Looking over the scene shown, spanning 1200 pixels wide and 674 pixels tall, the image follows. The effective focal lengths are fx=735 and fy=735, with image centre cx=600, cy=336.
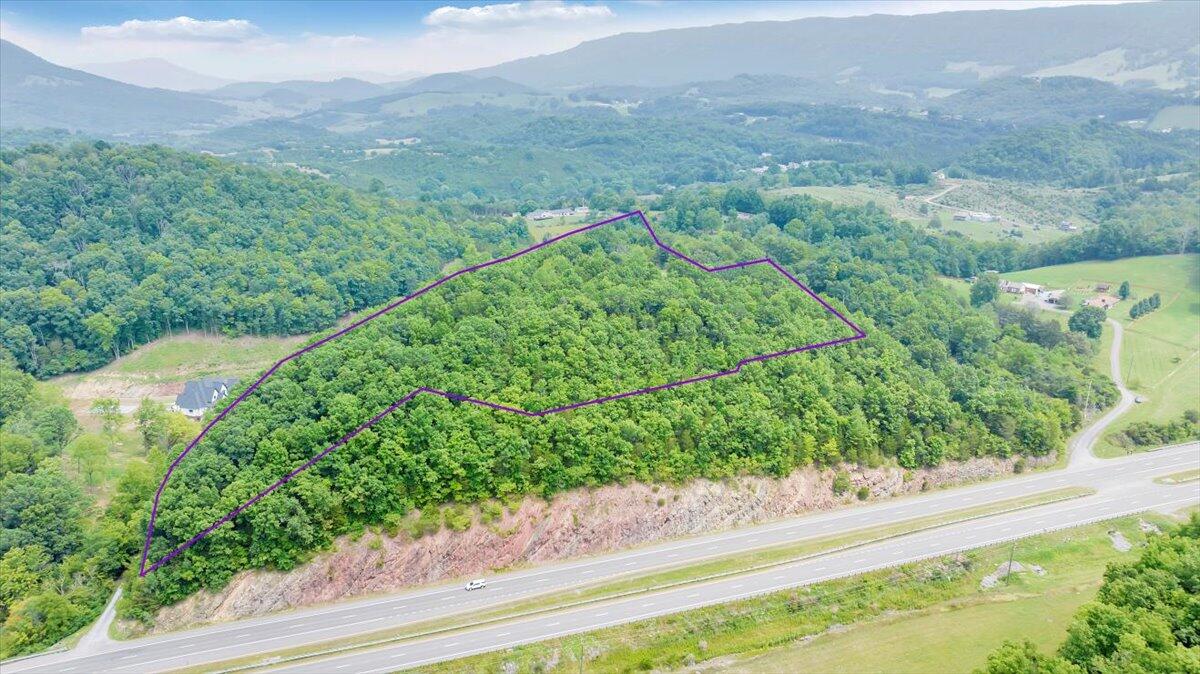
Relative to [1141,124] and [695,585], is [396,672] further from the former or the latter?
[1141,124]

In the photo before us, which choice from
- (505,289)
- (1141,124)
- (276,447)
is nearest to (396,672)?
(276,447)

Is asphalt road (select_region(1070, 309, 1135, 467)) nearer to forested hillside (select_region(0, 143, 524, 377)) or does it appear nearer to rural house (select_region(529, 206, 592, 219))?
forested hillside (select_region(0, 143, 524, 377))

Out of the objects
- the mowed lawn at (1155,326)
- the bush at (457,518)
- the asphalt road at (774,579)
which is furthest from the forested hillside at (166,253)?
the mowed lawn at (1155,326)

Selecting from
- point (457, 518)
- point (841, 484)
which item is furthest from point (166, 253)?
point (841, 484)

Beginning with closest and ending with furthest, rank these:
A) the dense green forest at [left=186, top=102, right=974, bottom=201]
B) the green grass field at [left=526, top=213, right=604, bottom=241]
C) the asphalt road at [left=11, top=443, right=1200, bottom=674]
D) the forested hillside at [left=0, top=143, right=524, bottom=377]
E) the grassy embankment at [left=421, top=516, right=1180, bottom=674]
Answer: the grassy embankment at [left=421, top=516, right=1180, bottom=674] < the asphalt road at [left=11, top=443, right=1200, bottom=674] < the forested hillside at [left=0, top=143, right=524, bottom=377] < the green grass field at [left=526, top=213, right=604, bottom=241] < the dense green forest at [left=186, top=102, right=974, bottom=201]

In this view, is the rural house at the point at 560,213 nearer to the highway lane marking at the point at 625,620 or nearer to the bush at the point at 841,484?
the bush at the point at 841,484

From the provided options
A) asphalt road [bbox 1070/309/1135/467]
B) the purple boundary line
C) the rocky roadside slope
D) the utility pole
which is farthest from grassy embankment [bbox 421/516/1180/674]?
the purple boundary line
